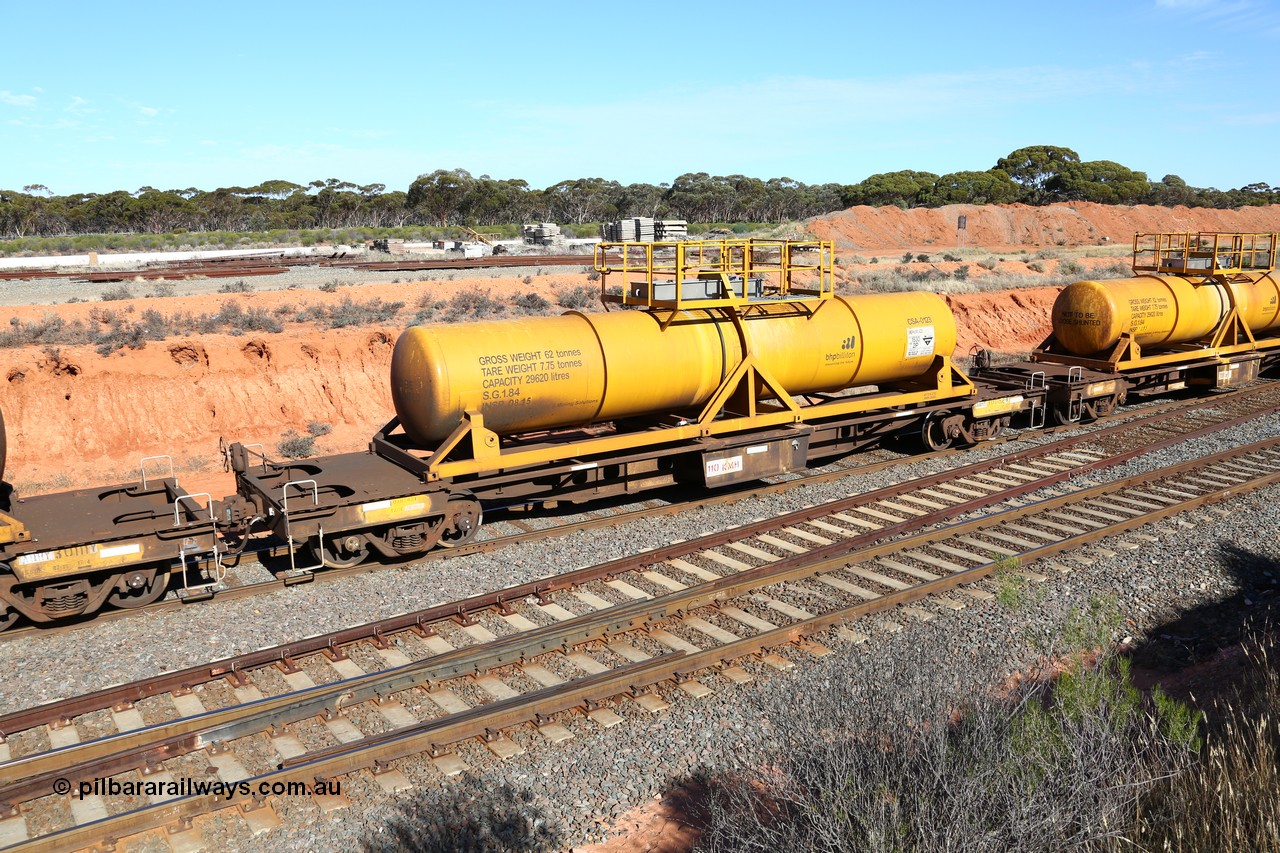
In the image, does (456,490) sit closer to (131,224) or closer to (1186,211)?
(131,224)

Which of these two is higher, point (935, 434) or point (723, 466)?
point (723, 466)

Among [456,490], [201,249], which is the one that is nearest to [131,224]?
[201,249]

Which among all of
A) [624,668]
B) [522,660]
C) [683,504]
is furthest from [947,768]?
[683,504]

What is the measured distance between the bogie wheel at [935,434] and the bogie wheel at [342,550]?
9497 mm

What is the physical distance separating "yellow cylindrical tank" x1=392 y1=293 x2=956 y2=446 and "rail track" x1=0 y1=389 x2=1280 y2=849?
227cm

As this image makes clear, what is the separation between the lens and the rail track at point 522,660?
689cm

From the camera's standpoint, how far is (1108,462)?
15070 mm

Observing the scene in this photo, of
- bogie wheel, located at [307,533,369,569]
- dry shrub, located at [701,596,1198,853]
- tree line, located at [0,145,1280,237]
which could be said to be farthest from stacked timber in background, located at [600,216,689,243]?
tree line, located at [0,145,1280,237]

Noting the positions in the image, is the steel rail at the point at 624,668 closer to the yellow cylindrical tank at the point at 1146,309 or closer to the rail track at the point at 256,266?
the yellow cylindrical tank at the point at 1146,309

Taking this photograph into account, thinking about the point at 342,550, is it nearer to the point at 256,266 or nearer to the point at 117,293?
the point at 117,293

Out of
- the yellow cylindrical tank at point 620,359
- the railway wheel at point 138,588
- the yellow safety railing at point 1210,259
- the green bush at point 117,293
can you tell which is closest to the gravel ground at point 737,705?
the railway wheel at point 138,588

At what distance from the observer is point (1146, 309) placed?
1911cm

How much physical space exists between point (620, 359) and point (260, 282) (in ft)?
85.0

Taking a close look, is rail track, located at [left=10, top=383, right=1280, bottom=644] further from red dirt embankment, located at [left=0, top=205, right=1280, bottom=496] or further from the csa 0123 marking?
red dirt embankment, located at [left=0, top=205, right=1280, bottom=496]
